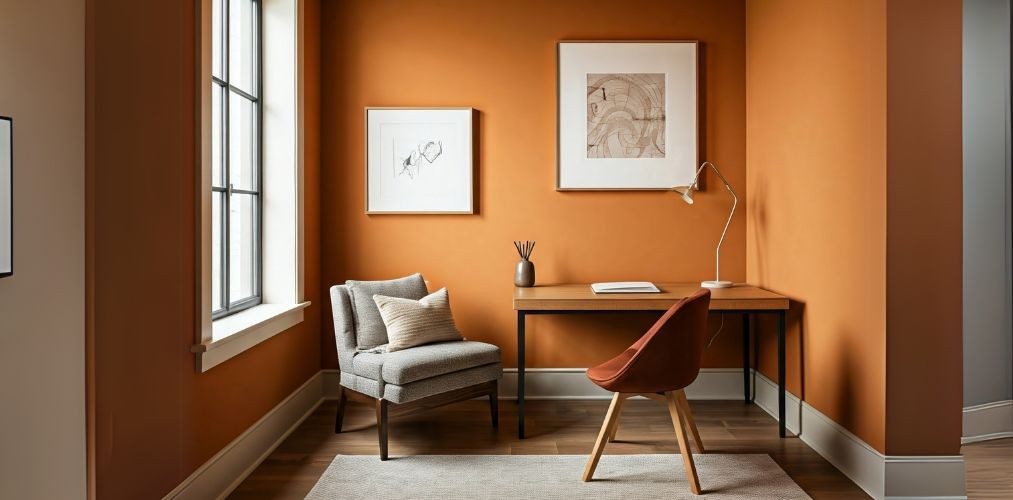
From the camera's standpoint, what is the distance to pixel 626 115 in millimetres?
4137

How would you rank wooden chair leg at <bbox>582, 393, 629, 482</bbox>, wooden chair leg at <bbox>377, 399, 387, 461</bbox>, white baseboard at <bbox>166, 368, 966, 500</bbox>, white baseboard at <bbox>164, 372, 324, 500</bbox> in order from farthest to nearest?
wooden chair leg at <bbox>377, 399, 387, 461</bbox> → wooden chair leg at <bbox>582, 393, 629, 482</bbox> → white baseboard at <bbox>166, 368, 966, 500</bbox> → white baseboard at <bbox>164, 372, 324, 500</bbox>

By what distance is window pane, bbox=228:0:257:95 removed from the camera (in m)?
3.23

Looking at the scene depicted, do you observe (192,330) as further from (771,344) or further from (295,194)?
(771,344)

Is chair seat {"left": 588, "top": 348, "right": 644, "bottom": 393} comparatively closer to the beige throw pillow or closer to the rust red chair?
→ the rust red chair

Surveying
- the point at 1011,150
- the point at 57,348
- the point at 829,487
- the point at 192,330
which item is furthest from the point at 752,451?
the point at 57,348

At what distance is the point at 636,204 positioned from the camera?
4.17 m

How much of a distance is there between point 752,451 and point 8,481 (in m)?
2.93

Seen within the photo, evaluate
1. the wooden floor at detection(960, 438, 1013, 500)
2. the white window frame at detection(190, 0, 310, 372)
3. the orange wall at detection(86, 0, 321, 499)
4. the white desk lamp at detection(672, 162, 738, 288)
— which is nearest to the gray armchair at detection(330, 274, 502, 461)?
the white window frame at detection(190, 0, 310, 372)

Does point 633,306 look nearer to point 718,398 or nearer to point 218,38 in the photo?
point 718,398

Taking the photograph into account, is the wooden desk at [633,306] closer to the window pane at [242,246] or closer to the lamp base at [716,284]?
the lamp base at [716,284]

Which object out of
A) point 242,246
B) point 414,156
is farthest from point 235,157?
point 414,156

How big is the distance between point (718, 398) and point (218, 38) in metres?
3.52

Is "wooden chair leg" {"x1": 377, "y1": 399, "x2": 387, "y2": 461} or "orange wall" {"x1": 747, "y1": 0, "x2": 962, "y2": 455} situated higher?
"orange wall" {"x1": 747, "y1": 0, "x2": 962, "y2": 455}

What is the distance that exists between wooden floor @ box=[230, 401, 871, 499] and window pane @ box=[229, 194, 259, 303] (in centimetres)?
83
